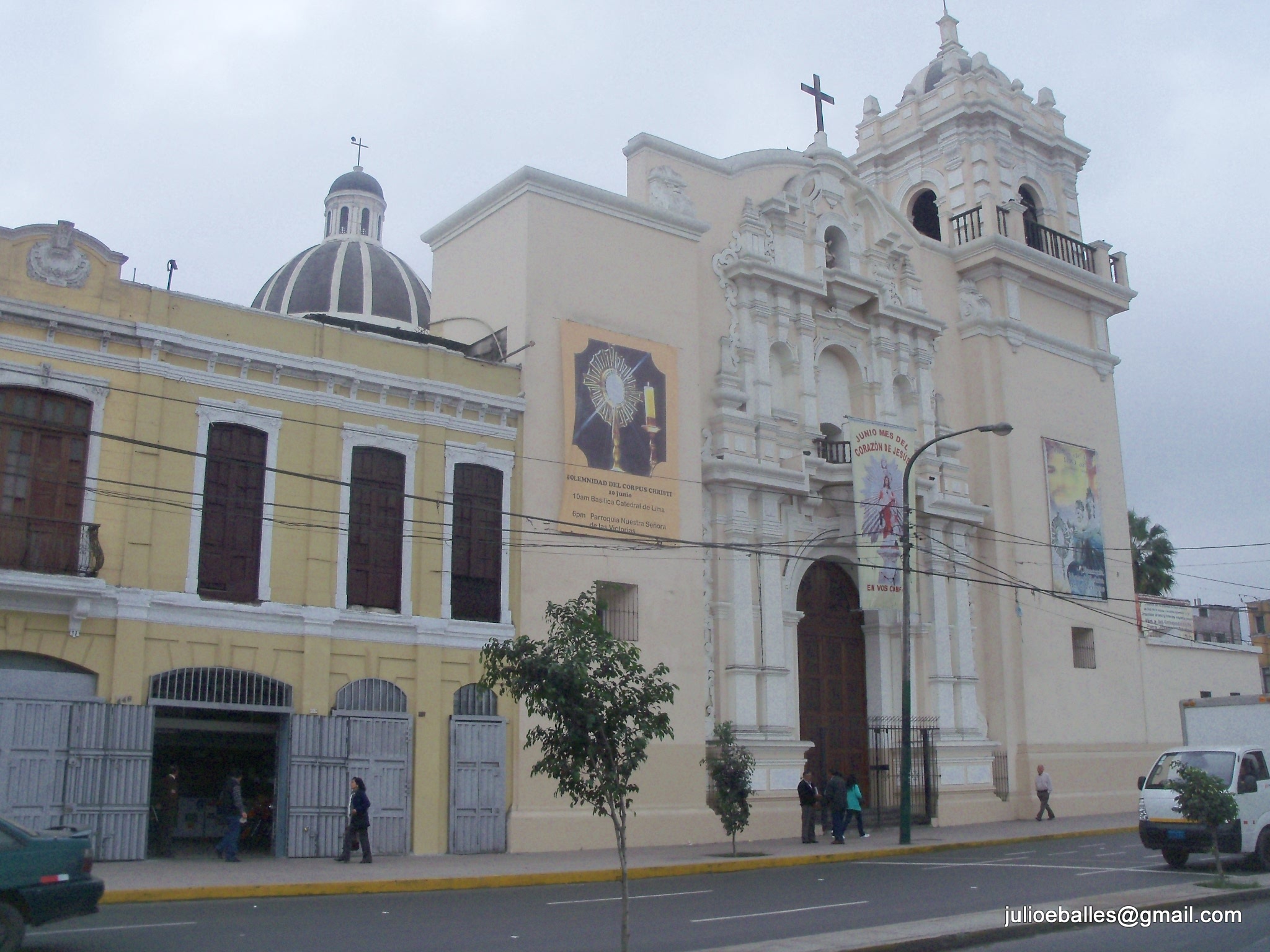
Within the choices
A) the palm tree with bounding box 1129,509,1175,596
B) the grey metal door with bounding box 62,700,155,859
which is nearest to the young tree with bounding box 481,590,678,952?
the grey metal door with bounding box 62,700,155,859

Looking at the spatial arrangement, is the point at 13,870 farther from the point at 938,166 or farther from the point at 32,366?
the point at 938,166

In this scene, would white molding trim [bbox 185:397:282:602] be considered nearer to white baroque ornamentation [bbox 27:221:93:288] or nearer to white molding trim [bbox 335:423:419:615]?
white molding trim [bbox 335:423:419:615]

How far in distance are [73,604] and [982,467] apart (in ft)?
75.0

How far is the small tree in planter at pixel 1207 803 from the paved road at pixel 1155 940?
9.53ft

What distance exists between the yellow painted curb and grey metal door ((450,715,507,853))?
120 inches

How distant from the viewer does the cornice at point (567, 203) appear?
2464cm

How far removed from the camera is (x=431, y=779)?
21062 mm

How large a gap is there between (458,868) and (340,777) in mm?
2804

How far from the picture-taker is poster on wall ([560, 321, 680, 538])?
23.9m

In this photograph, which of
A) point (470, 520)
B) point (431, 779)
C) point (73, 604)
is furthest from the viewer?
point (470, 520)

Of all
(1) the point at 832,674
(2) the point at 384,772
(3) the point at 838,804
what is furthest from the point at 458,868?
(1) the point at 832,674

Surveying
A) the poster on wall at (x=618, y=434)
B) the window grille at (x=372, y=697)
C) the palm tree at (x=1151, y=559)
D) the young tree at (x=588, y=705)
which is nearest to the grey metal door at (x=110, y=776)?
the window grille at (x=372, y=697)

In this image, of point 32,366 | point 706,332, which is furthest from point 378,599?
point 706,332

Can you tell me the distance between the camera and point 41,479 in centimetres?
1845
